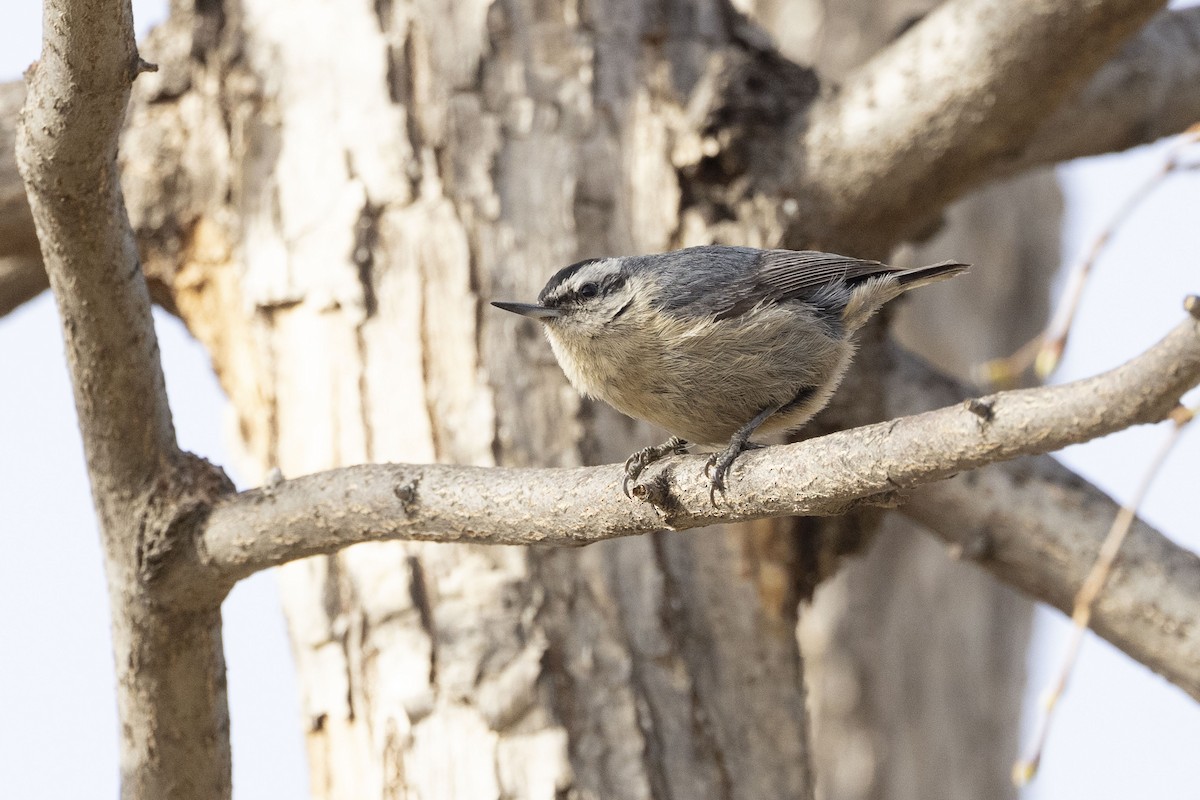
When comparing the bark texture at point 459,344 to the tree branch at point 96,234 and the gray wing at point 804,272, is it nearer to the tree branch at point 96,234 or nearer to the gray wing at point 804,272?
the gray wing at point 804,272

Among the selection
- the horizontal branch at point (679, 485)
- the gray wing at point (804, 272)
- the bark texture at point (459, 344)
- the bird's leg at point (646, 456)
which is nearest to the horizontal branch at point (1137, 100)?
the gray wing at point (804, 272)

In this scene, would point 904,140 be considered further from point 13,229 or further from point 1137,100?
point 13,229

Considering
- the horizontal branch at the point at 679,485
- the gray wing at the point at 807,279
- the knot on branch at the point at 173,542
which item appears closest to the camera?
the horizontal branch at the point at 679,485

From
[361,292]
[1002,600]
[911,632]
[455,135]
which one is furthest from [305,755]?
[1002,600]

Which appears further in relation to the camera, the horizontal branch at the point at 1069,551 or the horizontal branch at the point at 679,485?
the horizontal branch at the point at 1069,551

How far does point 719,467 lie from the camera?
7.65 feet

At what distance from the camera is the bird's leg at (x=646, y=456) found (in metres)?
2.34

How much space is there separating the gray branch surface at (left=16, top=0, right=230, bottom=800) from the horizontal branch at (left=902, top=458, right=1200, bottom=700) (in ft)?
6.53

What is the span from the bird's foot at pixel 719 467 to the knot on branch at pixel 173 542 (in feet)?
3.62

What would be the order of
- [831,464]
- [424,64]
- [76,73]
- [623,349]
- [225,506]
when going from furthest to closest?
[424,64], [623,349], [225,506], [76,73], [831,464]

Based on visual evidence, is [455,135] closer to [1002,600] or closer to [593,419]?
[593,419]

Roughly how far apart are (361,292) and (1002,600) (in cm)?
532

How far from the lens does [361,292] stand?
11.5 ft

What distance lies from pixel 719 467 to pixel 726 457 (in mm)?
107
